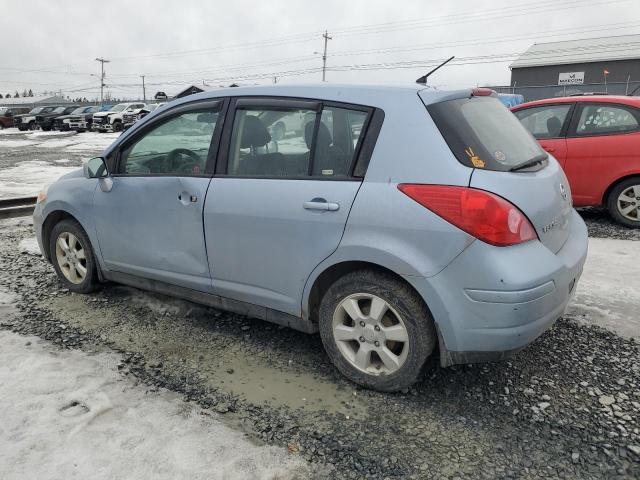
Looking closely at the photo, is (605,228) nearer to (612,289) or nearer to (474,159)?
(612,289)

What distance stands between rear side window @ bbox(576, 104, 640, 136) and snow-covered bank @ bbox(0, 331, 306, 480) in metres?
5.93

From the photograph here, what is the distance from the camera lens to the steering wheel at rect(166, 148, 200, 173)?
137 inches

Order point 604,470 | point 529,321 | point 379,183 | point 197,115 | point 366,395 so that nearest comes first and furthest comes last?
point 604,470 → point 529,321 → point 379,183 → point 366,395 → point 197,115

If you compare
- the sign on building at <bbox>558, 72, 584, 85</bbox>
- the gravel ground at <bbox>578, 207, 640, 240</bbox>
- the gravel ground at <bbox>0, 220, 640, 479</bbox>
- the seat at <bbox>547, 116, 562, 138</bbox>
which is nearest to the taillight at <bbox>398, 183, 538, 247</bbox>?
the gravel ground at <bbox>0, 220, 640, 479</bbox>

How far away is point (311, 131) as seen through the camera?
2998 millimetres

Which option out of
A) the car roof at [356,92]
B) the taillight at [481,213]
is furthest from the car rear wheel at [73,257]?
the taillight at [481,213]

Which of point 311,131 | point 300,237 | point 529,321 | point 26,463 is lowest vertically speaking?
point 26,463

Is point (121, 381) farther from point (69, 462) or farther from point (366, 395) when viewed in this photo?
point (366, 395)

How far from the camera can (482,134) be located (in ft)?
8.98

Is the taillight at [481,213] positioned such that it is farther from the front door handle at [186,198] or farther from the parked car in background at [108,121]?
the parked car in background at [108,121]

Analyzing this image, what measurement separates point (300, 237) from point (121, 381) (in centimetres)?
135

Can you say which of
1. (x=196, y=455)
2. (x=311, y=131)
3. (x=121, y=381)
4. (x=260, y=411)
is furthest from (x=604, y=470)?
(x=121, y=381)

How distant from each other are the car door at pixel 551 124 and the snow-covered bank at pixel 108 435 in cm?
569

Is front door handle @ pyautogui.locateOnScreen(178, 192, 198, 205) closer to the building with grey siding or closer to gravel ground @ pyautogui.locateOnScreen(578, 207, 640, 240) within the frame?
gravel ground @ pyautogui.locateOnScreen(578, 207, 640, 240)
